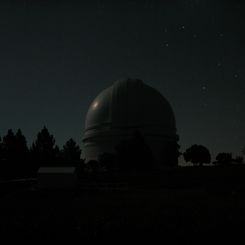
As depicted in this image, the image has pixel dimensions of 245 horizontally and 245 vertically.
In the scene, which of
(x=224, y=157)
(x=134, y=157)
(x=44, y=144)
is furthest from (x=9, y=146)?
(x=224, y=157)

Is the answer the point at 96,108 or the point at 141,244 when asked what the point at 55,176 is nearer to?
the point at 141,244

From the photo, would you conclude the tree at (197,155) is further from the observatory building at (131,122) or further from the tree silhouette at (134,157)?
the tree silhouette at (134,157)

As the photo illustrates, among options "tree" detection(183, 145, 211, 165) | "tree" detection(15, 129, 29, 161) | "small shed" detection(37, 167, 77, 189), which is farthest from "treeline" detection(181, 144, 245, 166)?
"small shed" detection(37, 167, 77, 189)

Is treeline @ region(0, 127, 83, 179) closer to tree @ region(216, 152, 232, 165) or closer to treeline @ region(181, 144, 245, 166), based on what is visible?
treeline @ region(181, 144, 245, 166)

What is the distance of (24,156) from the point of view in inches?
2223

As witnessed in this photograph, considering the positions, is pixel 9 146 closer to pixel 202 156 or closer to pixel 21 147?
pixel 21 147

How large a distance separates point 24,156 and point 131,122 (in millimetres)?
31096

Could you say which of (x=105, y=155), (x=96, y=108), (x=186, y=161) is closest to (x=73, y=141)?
(x=96, y=108)

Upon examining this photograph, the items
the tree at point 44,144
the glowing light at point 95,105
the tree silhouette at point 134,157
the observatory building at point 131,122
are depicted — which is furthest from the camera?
the glowing light at point 95,105

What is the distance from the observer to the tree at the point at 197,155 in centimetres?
7019

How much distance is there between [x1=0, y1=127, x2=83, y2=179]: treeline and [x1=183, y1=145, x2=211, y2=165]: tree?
2550 cm

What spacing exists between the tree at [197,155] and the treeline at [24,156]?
83.6 ft

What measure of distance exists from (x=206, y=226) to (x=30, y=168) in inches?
1790

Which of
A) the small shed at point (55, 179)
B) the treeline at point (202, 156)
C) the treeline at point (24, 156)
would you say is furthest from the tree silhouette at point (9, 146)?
the treeline at point (202, 156)
